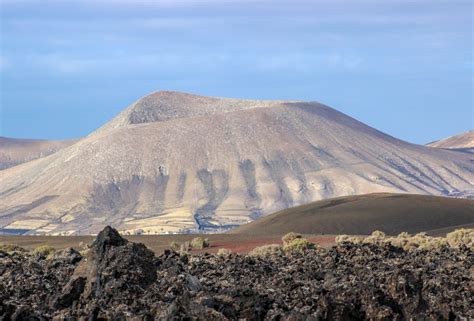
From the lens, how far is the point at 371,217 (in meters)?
107

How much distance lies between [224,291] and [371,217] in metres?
83.9

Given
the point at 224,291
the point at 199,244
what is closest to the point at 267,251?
the point at 199,244

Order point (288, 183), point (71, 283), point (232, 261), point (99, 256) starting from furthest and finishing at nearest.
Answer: point (288, 183) → point (232, 261) → point (99, 256) → point (71, 283)

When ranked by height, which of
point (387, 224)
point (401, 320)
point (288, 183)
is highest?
point (288, 183)

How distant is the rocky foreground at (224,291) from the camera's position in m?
20.5

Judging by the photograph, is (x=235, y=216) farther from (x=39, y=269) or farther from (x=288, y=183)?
(x=39, y=269)

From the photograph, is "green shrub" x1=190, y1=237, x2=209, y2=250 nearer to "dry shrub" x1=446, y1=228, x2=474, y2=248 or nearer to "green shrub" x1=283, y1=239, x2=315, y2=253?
"green shrub" x1=283, y1=239, x2=315, y2=253

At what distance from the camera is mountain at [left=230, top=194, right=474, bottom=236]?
100188 mm

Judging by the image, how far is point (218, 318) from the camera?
19125mm

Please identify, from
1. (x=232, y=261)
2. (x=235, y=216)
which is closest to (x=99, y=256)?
(x=232, y=261)

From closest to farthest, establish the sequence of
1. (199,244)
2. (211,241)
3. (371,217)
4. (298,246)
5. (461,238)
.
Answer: (298,246) → (461,238) → (199,244) → (211,241) → (371,217)

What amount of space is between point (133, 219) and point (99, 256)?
14752cm

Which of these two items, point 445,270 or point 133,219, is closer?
point 445,270

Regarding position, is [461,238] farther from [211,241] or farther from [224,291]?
[224,291]
